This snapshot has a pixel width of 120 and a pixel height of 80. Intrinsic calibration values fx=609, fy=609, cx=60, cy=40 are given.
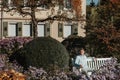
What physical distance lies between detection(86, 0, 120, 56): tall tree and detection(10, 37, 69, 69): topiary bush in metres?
8.83

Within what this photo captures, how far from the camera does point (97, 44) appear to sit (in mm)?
33312

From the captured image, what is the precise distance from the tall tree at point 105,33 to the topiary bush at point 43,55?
8.83m

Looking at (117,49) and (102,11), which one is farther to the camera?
(102,11)

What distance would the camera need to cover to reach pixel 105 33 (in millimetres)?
32531

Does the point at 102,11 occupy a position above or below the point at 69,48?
above

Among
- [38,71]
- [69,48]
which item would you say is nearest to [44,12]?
[69,48]

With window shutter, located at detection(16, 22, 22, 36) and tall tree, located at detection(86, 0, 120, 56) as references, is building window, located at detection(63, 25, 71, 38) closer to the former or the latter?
window shutter, located at detection(16, 22, 22, 36)

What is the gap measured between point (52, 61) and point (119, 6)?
45.6 feet

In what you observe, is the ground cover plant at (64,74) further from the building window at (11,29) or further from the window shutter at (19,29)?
the window shutter at (19,29)

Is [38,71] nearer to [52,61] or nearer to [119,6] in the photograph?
[52,61]

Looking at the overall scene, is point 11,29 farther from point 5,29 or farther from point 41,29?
point 41,29

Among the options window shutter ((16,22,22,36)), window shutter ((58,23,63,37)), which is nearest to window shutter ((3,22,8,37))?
window shutter ((16,22,22,36))

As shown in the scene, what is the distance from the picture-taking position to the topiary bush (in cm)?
2183

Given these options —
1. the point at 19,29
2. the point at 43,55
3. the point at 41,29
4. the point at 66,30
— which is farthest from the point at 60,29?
the point at 43,55
